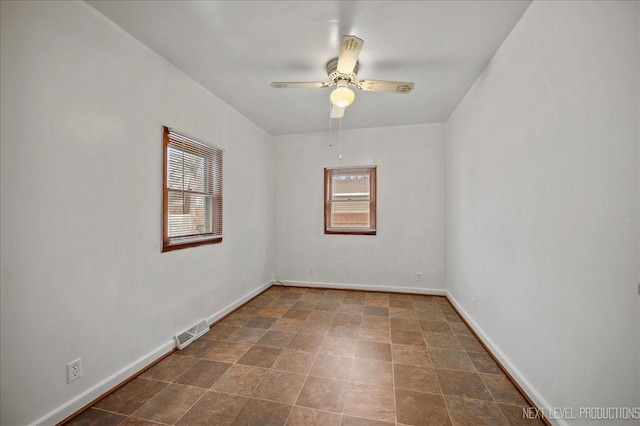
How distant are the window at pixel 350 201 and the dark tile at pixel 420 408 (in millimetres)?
2658

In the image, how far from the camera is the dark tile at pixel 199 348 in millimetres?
2367

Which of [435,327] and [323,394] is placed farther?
[435,327]

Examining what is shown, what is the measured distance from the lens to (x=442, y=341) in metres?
2.60

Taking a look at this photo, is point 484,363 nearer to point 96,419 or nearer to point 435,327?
point 435,327

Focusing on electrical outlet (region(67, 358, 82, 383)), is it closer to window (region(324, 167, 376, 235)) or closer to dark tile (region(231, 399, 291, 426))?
dark tile (region(231, 399, 291, 426))

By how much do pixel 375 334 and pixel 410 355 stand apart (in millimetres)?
477

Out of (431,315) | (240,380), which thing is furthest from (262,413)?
(431,315)

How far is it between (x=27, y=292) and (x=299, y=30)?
95.3 inches

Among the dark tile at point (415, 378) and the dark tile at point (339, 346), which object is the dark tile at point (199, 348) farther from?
the dark tile at point (415, 378)

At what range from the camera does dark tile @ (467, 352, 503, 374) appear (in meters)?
2.10

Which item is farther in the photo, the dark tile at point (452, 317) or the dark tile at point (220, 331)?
the dark tile at point (452, 317)

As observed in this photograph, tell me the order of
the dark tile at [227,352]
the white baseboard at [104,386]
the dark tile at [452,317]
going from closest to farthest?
the white baseboard at [104,386], the dark tile at [227,352], the dark tile at [452,317]

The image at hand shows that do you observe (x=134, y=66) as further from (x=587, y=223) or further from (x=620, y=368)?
(x=620, y=368)

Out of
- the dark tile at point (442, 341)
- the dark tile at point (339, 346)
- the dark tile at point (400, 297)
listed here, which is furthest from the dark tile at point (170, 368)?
the dark tile at point (400, 297)
